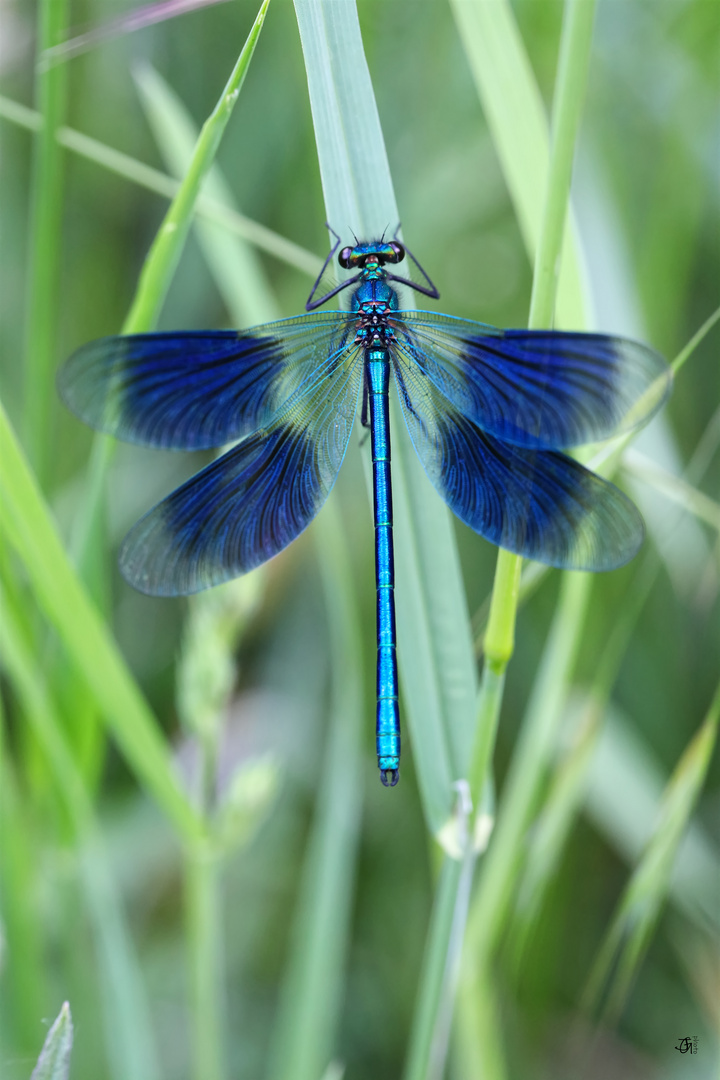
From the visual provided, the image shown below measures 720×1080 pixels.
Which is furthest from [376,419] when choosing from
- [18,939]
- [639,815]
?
[639,815]

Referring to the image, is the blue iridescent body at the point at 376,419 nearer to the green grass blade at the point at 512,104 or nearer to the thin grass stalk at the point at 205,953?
the green grass blade at the point at 512,104

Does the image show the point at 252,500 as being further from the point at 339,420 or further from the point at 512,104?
the point at 512,104

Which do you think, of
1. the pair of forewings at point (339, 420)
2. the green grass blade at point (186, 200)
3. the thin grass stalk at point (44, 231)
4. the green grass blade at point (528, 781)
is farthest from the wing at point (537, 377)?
the thin grass stalk at point (44, 231)

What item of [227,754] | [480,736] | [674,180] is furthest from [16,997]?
[674,180]

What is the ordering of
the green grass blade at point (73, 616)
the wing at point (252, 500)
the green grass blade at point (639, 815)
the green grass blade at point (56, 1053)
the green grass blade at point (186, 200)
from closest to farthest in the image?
the green grass blade at point (56, 1053), the green grass blade at point (186, 200), the green grass blade at point (73, 616), the wing at point (252, 500), the green grass blade at point (639, 815)

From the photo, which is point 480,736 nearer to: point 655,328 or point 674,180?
point 655,328
